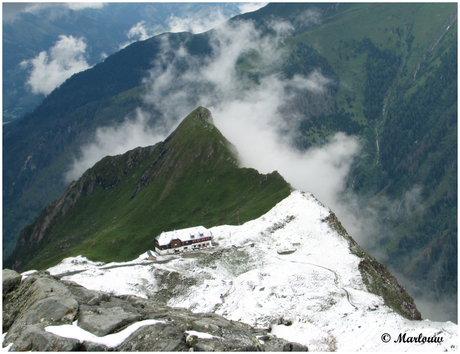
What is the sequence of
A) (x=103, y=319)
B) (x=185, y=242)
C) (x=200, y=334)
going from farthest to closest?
(x=185, y=242) < (x=103, y=319) < (x=200, y=334)

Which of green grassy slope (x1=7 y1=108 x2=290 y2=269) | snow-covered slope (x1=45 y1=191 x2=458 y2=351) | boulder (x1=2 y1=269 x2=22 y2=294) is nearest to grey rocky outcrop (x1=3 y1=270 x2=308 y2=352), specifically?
boulder (x1=2 y1=269 x2=22 y2=294)

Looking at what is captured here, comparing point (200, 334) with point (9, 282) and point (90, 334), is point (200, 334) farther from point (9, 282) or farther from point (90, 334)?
point (9, 282)

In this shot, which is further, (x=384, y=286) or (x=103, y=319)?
(x=384, y=286)

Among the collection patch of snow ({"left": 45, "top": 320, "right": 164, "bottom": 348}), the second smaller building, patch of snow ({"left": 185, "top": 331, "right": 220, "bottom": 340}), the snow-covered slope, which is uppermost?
the second smaller building

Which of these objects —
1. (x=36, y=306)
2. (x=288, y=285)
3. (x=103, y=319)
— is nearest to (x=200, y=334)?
(x=103, y=319)

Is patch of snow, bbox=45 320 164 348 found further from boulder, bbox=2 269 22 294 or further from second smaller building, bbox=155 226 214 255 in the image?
second smaller building, bbox=155 226 214 255

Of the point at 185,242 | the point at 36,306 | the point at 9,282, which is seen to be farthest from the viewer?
the point at 185,242

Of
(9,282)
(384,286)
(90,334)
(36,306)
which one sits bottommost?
(90,334)
